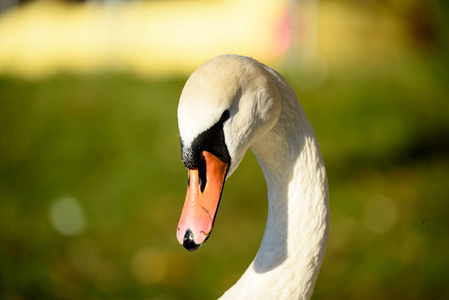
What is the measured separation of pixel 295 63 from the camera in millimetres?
6574

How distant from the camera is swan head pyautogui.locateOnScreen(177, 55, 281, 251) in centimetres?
116

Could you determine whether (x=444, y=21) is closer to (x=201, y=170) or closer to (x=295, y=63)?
(x=295, y=63)

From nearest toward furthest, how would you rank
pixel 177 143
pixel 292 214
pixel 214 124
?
pixel 214 124, pixel 292 214, pixel 177 143

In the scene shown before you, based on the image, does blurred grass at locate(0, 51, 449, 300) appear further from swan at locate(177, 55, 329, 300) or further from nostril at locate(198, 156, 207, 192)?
nostril at locate(198, 156, 207, 192)

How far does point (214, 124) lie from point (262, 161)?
12.1 inches

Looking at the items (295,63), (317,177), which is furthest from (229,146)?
(295,63)

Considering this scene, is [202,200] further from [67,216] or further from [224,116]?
[67,216]

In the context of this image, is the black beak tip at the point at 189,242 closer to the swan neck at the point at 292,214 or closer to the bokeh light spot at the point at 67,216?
the swan neck at the point at 292,214

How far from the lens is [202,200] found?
1.22 meters

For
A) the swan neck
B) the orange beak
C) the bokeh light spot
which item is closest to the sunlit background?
the bokeh light spot

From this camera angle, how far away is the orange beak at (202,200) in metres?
1.19

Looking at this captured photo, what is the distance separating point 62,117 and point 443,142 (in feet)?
10.1

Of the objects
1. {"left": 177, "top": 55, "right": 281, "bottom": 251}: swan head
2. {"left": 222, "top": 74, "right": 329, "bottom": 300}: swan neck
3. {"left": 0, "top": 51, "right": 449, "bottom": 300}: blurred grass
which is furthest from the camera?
{"left": 0, "top": 51, "right": 449, "bottom": 300}: blurred grass

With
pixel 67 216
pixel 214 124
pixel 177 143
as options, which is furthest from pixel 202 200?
→ pixel 177 143
